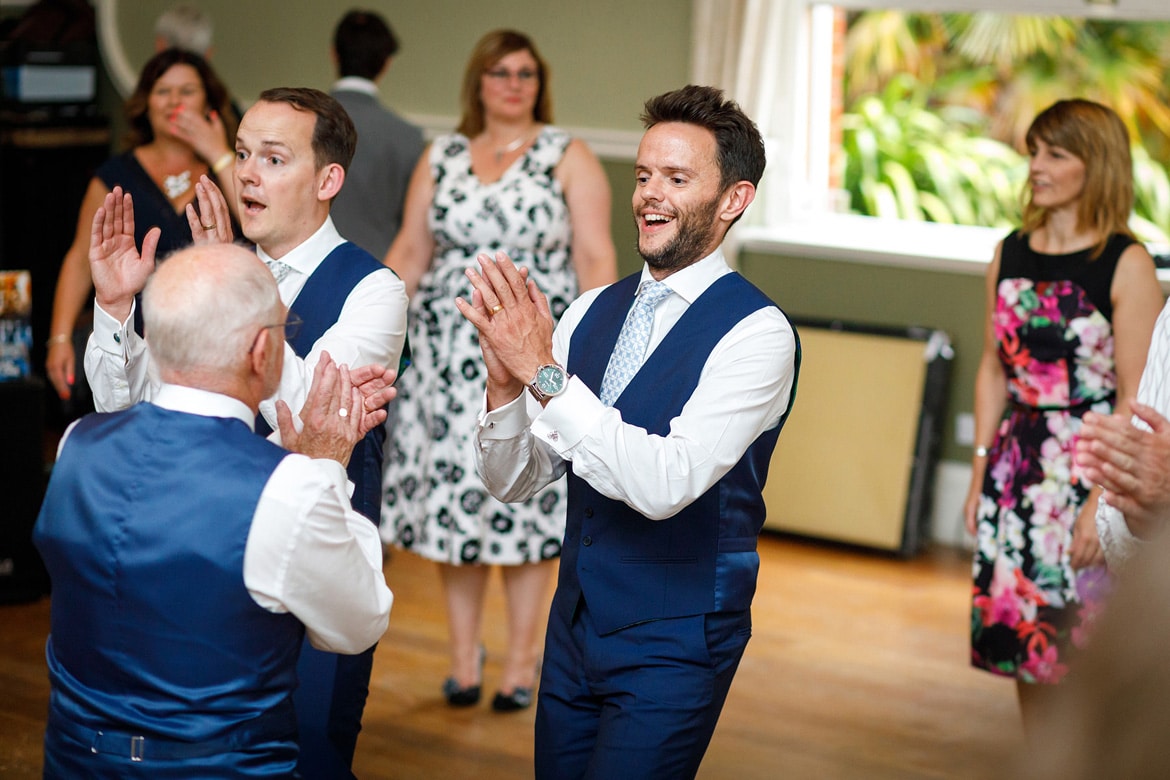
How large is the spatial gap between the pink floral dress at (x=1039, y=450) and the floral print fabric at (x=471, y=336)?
1.15 meters

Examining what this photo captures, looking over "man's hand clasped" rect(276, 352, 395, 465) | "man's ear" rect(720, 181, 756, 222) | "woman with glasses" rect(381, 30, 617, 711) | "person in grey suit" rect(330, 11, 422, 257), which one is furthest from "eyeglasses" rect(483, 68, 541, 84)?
"man's hand clasped" rect(276, 352, 395, 465)

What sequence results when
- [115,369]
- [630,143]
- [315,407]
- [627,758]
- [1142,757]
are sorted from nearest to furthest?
[1142,757] → [315,407] → [627,758] → [115,369] → [630,143]

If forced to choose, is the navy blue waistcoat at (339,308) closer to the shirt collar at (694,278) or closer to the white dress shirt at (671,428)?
the white dress shirt at (671,428)

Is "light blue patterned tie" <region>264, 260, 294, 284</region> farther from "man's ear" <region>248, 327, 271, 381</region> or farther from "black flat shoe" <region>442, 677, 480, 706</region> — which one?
"black flat shoe" <region>442, 677, 480, 706</region>

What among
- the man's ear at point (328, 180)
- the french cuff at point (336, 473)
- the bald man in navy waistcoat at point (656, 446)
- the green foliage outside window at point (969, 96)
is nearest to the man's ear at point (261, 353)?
the french cuff at point (336, 473)

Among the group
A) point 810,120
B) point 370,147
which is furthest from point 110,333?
point 810,120

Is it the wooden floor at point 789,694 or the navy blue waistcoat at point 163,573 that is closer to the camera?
the navy blue waistcoat at point 163,573

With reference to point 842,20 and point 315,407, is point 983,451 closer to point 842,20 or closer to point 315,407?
point 315,407

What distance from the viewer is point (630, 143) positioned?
18.5 feet

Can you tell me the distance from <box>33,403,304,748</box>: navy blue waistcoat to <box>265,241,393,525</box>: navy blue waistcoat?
2.00 ft

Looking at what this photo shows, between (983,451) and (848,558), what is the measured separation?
6.08 feet

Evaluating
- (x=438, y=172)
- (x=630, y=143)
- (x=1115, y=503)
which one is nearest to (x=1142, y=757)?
(x=1115, y=503)

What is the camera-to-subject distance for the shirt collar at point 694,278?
6.95ft

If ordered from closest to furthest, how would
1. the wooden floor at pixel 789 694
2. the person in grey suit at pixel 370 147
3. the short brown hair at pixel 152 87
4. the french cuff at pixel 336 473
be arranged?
the french cuff at pixel 336 473 < the wooden floor at pixel 789 694 < the short brown hair at pixel 152 87 < the person in grey suit at pixel 370 147
